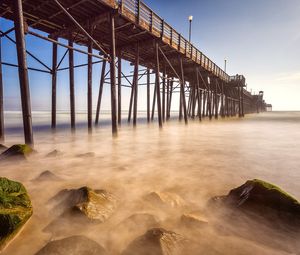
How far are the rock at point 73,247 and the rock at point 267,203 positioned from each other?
147cm

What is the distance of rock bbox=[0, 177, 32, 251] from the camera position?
1516 millimetres

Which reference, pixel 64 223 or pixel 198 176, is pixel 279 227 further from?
pixel 64 223

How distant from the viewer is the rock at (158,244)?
152 centimetres

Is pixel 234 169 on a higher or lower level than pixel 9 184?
lower

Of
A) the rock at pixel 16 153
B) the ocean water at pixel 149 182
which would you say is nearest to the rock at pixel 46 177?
the ocean water at pixel 149 182

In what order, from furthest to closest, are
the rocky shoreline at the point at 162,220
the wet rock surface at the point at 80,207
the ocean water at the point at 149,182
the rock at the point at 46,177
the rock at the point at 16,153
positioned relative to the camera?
1. the rock at the point at 16,153
2. the rock at the point at 46,177
3. the wet rock surface at the point at 80,207
4. the ocean water at the point at 149,182
5. the rocky shoreline at the point at 162,220

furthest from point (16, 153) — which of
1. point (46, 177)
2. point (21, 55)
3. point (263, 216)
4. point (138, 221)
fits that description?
point (263, 216)

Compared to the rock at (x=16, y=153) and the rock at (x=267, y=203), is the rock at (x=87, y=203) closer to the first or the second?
the rock at (x=267, y=203)

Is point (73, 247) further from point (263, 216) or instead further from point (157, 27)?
point (157, 27)

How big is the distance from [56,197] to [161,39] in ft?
30.7

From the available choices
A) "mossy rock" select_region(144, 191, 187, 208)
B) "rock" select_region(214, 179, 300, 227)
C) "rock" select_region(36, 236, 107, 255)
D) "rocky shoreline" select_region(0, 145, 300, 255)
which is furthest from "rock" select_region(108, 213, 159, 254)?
"rock" select_region(214, 179, 300, 227)

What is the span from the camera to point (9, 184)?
6.48 feet

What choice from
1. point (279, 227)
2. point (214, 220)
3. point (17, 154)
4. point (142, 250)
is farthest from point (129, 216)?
point (17, 154)

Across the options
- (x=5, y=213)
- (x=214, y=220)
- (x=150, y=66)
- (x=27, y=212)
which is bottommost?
(x=214, y=220)
